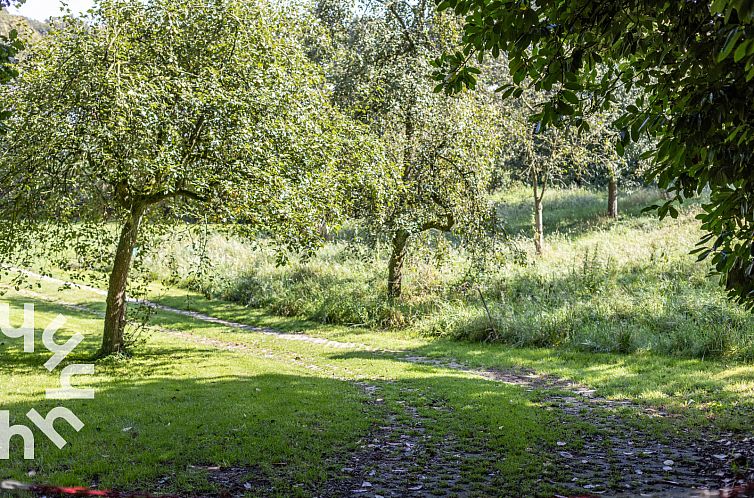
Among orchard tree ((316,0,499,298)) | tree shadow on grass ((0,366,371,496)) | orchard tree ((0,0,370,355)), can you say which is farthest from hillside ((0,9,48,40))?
orchard tree ((316,0,499,298))

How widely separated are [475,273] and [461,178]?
2495 millimetres

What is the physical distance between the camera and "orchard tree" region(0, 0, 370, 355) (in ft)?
29.9

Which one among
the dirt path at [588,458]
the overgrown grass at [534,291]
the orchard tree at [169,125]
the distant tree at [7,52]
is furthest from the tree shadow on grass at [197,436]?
the distant tree at [7,52]

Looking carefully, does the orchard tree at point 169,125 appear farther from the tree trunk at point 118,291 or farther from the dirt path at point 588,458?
the dirt path at point 588,458

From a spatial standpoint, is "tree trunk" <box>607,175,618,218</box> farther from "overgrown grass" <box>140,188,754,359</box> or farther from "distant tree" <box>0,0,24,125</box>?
"distant tree" <box>0,0,24,125</box>

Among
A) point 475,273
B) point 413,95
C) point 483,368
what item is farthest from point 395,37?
point 483,368

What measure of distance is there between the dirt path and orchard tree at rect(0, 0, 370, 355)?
13.4 feet

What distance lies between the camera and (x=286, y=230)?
1084cm

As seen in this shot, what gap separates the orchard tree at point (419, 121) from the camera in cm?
1572

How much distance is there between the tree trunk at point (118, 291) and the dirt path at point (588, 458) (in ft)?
18.0

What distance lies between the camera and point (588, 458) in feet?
23.2

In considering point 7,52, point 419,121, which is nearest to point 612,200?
point 419,121

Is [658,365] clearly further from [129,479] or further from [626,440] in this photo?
[129,479]

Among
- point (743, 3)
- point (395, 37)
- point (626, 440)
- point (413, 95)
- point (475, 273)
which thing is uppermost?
point (395, 37)
